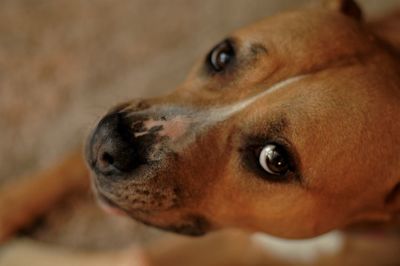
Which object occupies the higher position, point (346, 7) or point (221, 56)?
point (221, 56)

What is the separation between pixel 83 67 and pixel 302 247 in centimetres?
172

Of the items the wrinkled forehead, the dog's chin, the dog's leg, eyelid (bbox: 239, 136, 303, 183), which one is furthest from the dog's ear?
the dog's leg

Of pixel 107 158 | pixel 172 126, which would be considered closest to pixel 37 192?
pixel 107 158

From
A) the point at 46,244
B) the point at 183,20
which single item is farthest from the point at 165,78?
the point at 46,244

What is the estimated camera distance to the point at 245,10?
3.61 m

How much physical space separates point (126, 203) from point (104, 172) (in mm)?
139

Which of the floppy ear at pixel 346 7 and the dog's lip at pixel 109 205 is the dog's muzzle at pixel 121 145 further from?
the floppy ear at pixel 346 7

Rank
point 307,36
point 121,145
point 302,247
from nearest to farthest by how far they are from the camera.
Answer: point 121,145 → point 307,36 → point 302,247

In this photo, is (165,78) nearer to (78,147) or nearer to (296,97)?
(78,147)

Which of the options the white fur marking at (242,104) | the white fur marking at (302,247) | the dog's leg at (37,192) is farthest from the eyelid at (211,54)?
the dog's leg at (37,192)

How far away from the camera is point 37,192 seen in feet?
8.95

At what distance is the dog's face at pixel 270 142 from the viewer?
1754mm

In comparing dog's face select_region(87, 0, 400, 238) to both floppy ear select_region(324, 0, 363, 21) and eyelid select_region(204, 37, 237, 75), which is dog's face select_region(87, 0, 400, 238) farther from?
floppy ear select_region(324, 0, 363, 21)

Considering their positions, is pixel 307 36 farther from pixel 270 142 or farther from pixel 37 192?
pixel 37 192
